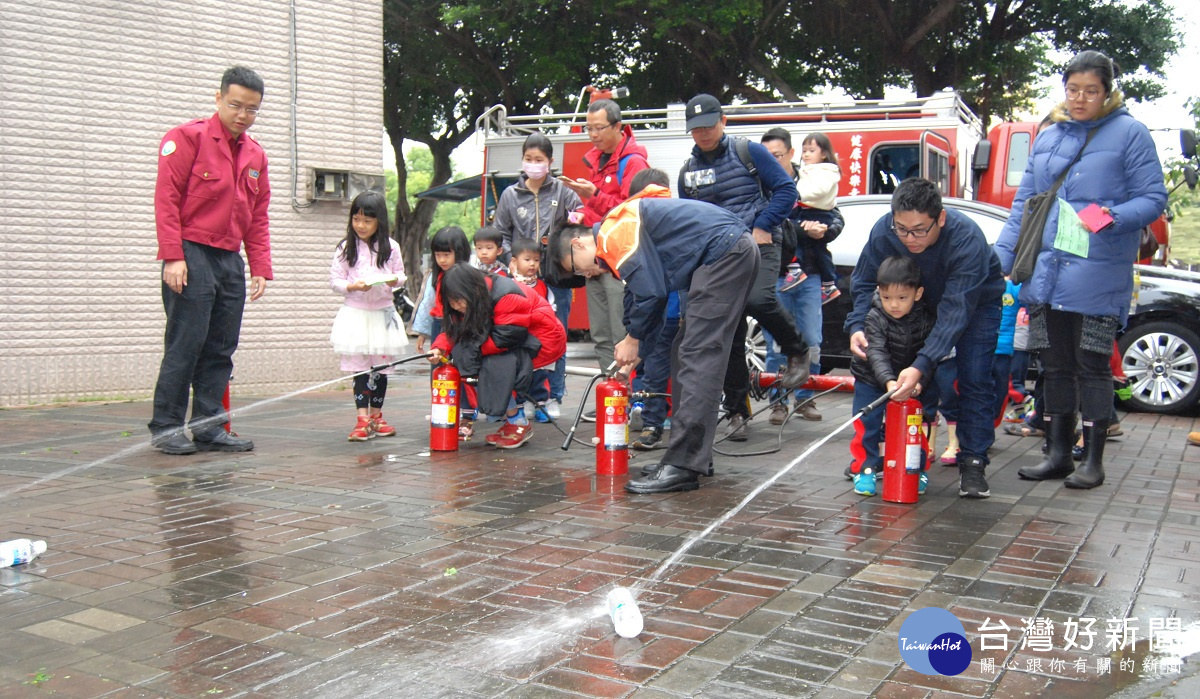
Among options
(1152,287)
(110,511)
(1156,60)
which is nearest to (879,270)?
(110,511)

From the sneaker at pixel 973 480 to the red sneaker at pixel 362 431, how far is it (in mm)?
3591

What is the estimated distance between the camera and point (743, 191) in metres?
6.39

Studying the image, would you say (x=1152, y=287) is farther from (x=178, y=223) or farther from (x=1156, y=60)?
(x=1156, y=60)

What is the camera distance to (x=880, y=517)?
471cm

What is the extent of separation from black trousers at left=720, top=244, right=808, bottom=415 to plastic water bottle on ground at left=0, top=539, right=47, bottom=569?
3783mm

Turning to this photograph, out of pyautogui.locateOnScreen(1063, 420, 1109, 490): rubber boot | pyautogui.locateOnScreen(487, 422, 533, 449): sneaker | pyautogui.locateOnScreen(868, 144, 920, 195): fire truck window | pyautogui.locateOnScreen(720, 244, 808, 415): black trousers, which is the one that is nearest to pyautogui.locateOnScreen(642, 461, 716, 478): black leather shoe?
pyautogui.locateOnScreen(720, 244, 808, 415): black trousers

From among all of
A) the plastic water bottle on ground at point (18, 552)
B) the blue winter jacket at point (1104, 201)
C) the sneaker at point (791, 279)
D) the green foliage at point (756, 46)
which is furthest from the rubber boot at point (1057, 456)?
the green foliage at point (756, 46)

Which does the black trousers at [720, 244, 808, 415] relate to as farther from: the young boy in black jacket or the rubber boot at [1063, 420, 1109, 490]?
the rubber boot at [1063, 420, 1109, 490]

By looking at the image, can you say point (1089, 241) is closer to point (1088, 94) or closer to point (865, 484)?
point (1088, 94)

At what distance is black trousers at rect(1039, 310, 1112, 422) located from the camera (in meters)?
5.38

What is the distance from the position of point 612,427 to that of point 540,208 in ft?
8.74

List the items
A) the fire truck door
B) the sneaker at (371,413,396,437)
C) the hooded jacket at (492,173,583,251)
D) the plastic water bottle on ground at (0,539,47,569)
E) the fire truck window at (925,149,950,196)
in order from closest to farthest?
the plastic water bottle on ground at (0,539,47,569) → the sneaker at (371,413,396,437) → the hooded jacket at (492,173,583,251) → the fire truck door → the fire truck window at (925,149,950,196)

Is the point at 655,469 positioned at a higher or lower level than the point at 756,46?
lower

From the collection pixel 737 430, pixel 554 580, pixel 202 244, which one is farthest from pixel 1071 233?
pixel 202 244
